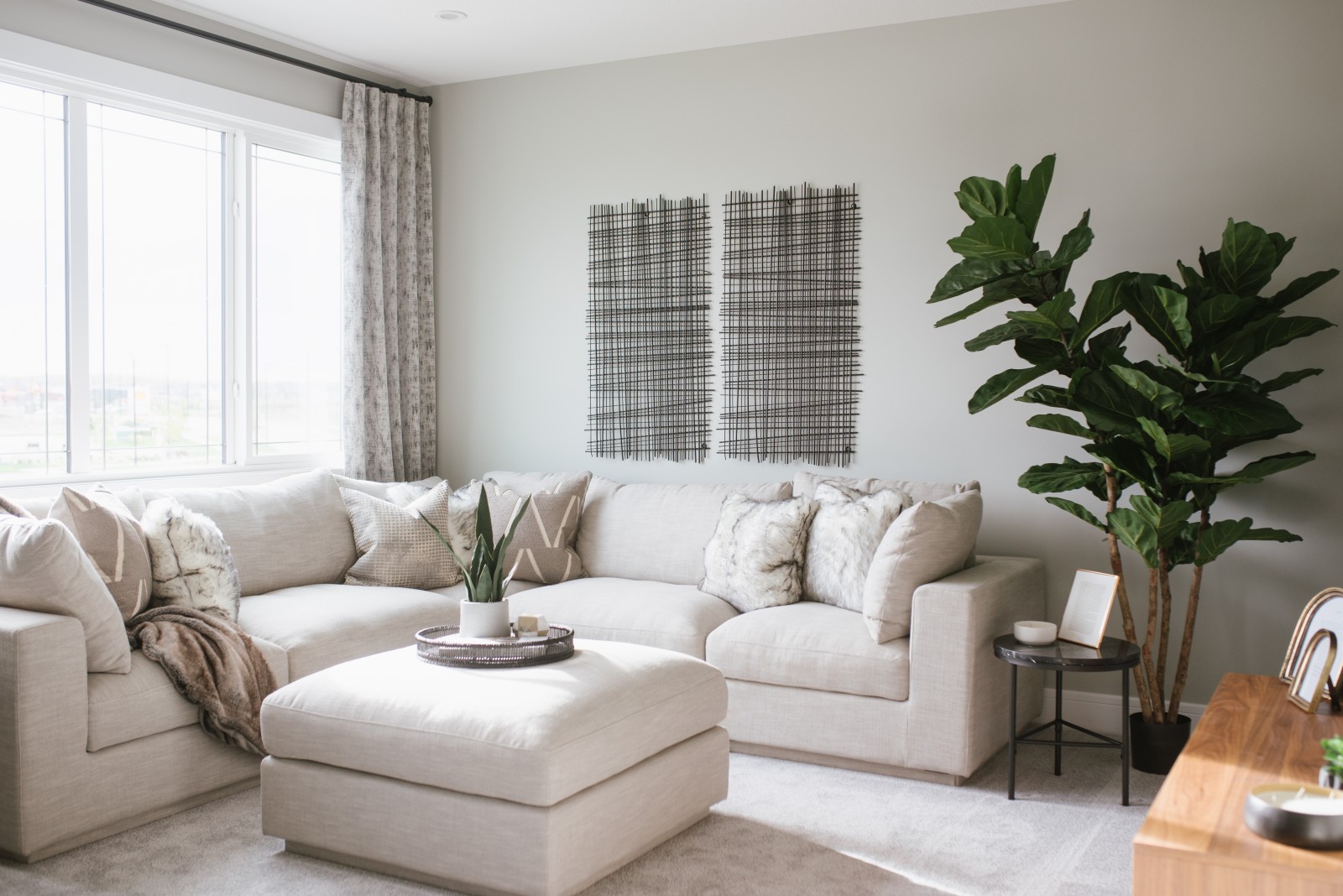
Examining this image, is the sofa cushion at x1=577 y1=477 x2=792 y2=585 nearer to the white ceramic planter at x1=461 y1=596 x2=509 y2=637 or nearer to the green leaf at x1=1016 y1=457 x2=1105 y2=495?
the green leaf at x1=1016 y1=457 x2=1105 y2=495

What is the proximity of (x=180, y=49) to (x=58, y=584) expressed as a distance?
2.40 meters

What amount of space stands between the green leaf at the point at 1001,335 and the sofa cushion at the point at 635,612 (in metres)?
1.30

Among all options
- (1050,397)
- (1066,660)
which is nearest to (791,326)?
(1050,397)

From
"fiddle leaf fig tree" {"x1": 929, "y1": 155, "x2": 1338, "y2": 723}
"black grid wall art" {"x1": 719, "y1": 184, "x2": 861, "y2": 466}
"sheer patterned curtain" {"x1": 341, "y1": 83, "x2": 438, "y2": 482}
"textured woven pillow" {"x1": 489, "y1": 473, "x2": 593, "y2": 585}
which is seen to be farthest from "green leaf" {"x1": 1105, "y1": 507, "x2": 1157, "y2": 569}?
"sheer patterned curtain" {"x1": 341, "y1": 83, "x2": 438, "y2": 482}

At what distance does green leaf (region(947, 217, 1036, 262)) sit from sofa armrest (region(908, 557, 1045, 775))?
1.03 metres

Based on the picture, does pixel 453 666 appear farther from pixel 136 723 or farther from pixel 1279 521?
pixel 1279 521

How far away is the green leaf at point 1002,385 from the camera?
3.56 m

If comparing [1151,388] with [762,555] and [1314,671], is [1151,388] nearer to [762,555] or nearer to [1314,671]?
[1314,671]

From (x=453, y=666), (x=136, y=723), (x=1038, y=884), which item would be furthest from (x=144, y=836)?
(x=1038, y=884)

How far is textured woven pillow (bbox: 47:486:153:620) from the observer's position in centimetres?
329

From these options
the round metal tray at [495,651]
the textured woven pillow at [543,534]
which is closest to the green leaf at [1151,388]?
the round metal tray at [495,651]

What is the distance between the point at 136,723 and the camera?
305cm

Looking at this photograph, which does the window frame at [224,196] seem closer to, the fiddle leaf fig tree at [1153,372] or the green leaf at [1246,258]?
the fiddle leaf fig tree at [1153,372]

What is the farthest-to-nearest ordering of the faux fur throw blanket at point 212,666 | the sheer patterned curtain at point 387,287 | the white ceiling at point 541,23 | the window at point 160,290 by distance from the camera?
the sheer patterned curtain at point 387,287 < the white ceiling at point 541,23 < the window at point 160,290 < the faux fur throw blanket at point 212,666
